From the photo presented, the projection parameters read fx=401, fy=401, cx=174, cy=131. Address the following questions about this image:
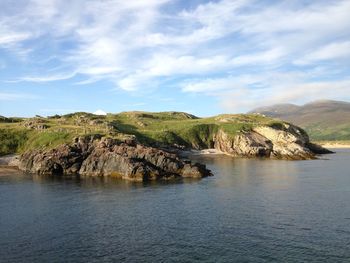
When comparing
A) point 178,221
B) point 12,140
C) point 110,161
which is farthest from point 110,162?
point 12,140

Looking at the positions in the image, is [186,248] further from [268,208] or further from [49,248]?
[268,208]

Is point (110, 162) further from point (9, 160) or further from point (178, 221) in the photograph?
point (178, 221)

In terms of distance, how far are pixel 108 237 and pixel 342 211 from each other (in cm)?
4802

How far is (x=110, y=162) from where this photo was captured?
474 ft

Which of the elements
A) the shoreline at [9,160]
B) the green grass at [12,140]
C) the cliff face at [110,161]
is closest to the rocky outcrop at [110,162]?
the cliff face at [110,161]

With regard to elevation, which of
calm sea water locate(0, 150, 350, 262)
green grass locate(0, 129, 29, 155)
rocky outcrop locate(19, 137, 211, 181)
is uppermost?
green grass locate(0, 129, 29, 155)

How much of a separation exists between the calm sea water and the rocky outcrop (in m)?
11.3

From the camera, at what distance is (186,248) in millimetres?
62281

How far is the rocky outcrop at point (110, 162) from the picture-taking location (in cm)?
13662

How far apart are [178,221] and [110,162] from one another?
232ft

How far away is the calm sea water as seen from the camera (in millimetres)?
60250

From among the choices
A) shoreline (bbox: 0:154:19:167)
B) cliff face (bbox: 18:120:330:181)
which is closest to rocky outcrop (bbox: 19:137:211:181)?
cliff face (bbox: 18:120:330:181)

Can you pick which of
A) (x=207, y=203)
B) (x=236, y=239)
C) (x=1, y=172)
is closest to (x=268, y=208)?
(x=207, y=203)

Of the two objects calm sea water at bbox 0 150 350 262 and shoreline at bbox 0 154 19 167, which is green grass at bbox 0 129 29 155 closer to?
shoreline at bbox 0 154 19 167
